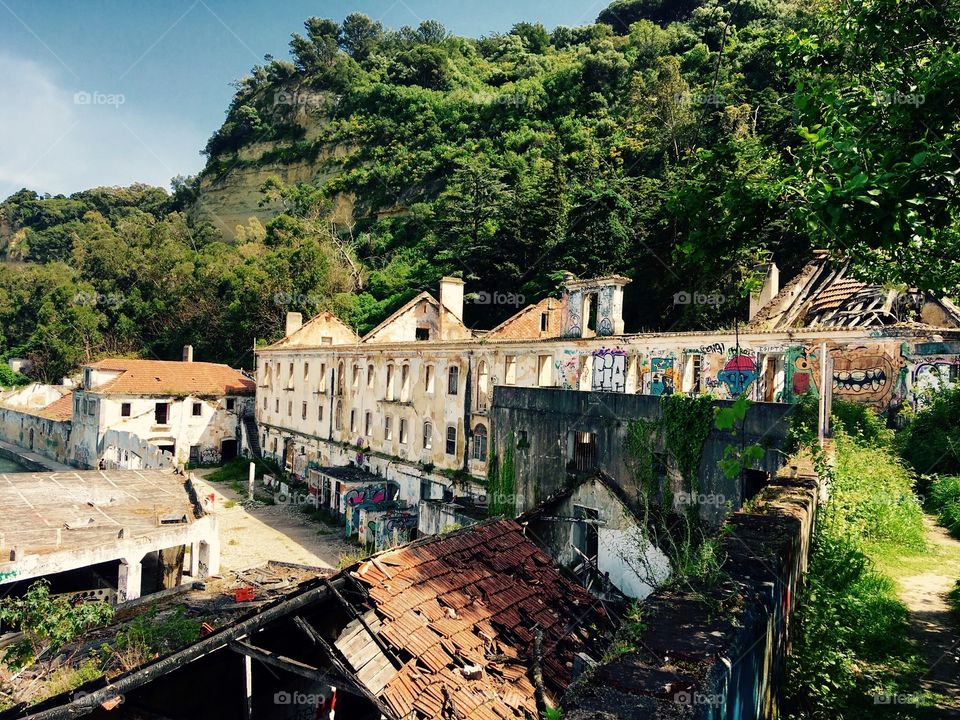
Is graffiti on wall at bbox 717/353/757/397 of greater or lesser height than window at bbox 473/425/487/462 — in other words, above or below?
above

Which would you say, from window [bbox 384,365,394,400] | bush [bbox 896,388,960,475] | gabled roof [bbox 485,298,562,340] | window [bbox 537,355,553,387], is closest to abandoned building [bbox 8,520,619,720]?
bush [bbox 896,388,960,475]

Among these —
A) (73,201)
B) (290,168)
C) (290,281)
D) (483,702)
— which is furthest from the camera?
(73,201)

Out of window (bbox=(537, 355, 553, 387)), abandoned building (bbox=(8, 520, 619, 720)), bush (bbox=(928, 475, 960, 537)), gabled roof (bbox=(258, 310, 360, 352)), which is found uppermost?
gabled roof (bbox=(258, 310, 360, 352))

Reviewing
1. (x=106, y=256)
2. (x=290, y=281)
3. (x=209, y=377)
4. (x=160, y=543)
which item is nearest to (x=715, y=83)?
(x=290, y=281)

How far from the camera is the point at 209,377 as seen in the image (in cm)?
4234

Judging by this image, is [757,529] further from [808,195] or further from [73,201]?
[73,201]

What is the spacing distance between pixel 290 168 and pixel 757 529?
293 ft

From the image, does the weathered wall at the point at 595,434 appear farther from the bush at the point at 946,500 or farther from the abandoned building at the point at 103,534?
the abandoned building at the point at 103,534

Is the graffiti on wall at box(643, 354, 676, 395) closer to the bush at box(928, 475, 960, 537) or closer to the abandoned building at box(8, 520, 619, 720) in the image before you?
the bush at box(928, 475, 960, 537)

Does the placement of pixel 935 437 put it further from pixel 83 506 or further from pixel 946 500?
pixel 83 506

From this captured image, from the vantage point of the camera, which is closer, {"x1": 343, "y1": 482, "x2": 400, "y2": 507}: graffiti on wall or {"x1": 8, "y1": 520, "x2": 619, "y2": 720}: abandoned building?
{"x1": 8, "y1": 520, "x2": 619, "y2": 720}: abandoned building

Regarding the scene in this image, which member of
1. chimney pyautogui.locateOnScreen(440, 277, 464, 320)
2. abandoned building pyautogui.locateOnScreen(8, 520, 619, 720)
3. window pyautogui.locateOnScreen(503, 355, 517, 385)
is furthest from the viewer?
chimney pyautogui.locateOnScreen(440, 277, 464, 320)

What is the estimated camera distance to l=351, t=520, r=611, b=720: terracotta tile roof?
7.96 meters

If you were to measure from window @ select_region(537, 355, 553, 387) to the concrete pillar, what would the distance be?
1376cm
